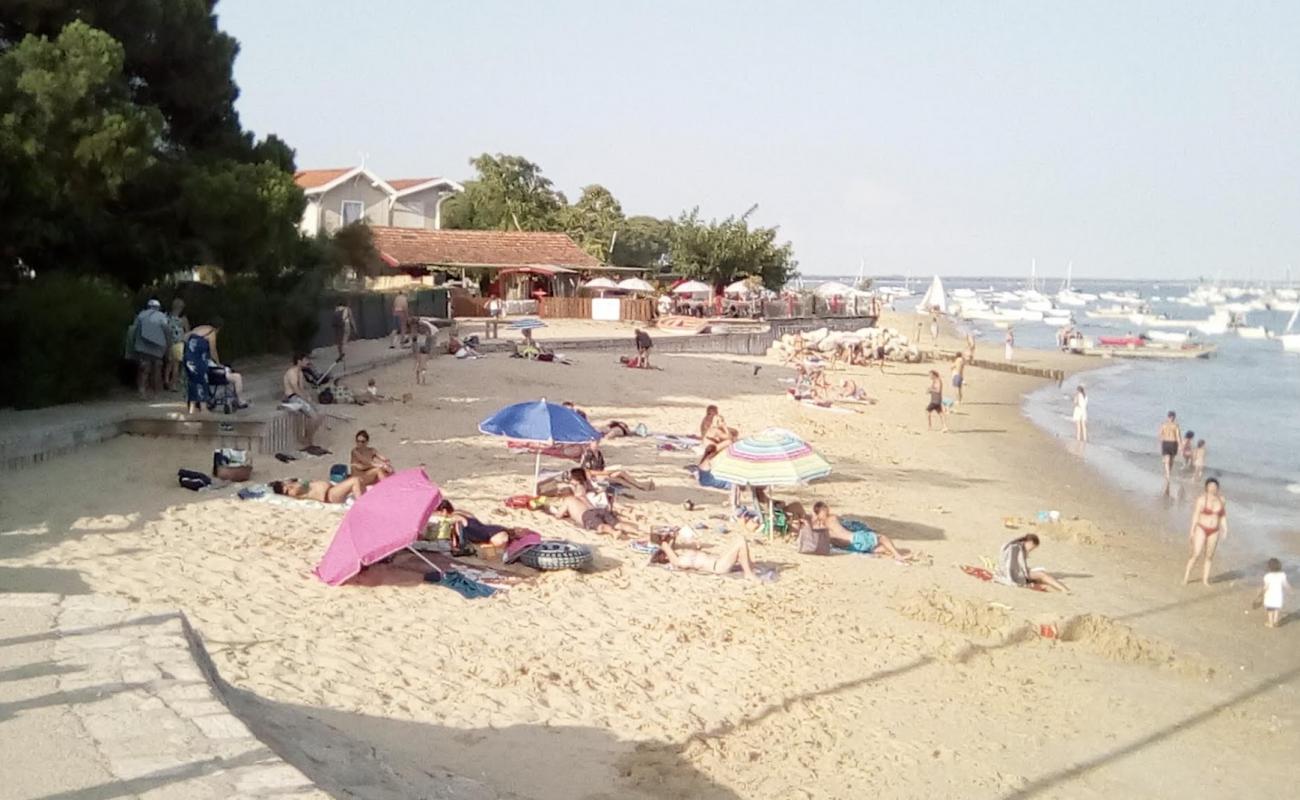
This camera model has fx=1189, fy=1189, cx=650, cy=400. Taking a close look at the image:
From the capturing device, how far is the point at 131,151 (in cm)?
1541

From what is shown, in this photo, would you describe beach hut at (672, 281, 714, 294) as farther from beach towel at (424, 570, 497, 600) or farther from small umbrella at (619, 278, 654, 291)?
beach towel at (424, 570, 497, 600)

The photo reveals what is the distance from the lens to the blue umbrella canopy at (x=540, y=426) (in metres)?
13.6

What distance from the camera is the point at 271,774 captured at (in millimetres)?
4723

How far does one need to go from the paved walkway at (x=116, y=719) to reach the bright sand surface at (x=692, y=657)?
60cm

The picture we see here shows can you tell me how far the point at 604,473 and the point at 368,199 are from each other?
132 ft

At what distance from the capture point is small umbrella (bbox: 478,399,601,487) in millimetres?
13609

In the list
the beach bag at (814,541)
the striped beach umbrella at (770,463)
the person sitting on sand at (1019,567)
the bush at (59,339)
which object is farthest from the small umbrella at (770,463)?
the bush at (59,339)

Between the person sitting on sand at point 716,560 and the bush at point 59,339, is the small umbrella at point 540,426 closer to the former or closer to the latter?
the person sitting on sand at point 716,560

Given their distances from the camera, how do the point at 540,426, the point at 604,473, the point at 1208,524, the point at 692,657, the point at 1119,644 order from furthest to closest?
1. the point at 604,473
2. the point at 1208,524
3. the point at 540,426
4. the point at 1119,644
5. the point at 692,657

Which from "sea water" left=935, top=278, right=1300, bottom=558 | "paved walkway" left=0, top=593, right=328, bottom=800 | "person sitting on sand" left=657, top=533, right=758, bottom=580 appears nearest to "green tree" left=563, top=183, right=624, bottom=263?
"sea water" left=935, top=278, right=1300, bottom=558

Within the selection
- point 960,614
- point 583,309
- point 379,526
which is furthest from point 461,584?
point 583,309

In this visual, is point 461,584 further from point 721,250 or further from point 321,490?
point 721,250

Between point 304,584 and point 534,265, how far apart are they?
3759 centimetres

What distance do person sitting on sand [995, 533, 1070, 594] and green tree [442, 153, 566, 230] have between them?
164ft
